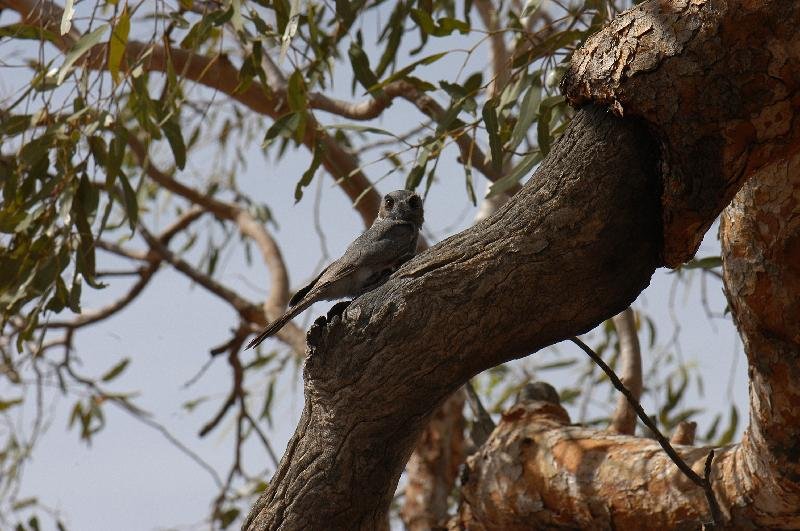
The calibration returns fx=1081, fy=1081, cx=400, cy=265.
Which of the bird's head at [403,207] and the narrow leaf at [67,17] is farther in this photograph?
the bird's head at [403,207]

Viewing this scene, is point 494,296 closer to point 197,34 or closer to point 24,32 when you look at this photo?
point 197,34

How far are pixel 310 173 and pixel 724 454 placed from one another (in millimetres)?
1516

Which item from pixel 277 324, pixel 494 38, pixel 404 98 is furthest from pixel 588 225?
pixel 494 38

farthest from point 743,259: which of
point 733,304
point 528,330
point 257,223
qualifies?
point 257,223

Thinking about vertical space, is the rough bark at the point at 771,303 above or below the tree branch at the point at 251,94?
below

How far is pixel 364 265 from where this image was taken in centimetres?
288

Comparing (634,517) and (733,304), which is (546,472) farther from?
(733,304)

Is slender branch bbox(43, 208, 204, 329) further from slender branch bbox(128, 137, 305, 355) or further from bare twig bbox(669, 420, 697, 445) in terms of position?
bare twig bbox(669, 420, 697, 445)

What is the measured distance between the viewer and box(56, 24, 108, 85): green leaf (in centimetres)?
304

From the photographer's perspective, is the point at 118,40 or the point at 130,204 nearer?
the point at 118,40

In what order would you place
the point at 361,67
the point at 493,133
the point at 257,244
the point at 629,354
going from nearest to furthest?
the point at 493,133 < the point at 361,67 < the point at 629,354 < the point at 257,244

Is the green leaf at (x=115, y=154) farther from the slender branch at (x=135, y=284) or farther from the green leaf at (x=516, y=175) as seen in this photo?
the slender branch at (x=135, y=284)

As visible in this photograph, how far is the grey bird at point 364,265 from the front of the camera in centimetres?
281

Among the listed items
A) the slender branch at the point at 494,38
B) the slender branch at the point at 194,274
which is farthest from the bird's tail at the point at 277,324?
the slender branch at the point at 194,274
